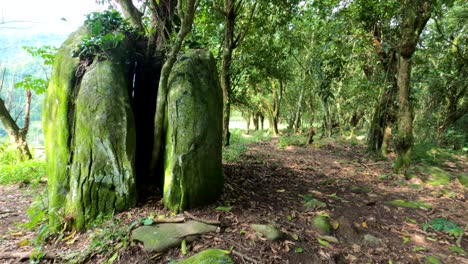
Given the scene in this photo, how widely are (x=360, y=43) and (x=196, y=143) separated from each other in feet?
28.6

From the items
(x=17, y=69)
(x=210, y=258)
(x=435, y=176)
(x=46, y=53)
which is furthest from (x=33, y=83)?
(x=435, y=176)

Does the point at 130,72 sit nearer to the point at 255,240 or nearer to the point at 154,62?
the point at 154,62

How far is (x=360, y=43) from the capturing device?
9.70 metres

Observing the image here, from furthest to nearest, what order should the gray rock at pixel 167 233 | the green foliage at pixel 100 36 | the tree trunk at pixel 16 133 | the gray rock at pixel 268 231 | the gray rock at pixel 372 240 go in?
the tree trunk at pixel 16 133 < the green foliage at pixel 100 36 < the gray rock at pixel 372 240 < the gray rock at pixel 268 231 < the gray rock at pixel 167 233

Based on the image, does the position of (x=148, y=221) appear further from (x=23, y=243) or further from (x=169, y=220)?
(x=23, y=243)

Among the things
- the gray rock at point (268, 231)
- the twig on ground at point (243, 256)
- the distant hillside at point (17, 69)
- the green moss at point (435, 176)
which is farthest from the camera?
the distant hillside at point (17, 69)

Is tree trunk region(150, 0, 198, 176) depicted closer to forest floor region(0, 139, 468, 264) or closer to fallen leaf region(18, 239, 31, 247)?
forest floor region(0, 139, 468, 264)

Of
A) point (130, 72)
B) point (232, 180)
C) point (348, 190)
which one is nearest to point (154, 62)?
point (130, 72)

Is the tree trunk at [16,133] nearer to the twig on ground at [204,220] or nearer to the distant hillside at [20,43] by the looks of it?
the distant hillside at [20,43]

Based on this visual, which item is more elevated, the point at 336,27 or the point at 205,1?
the point at 205,1

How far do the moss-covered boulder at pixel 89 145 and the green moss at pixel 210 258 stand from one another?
1547mm

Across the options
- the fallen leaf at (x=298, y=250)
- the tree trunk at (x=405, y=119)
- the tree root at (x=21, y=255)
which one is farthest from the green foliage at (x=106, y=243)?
the tree trunk at (x=405, y=119)

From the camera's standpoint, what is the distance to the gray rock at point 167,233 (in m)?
2.95

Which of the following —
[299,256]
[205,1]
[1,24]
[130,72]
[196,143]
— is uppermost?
[205,1]
